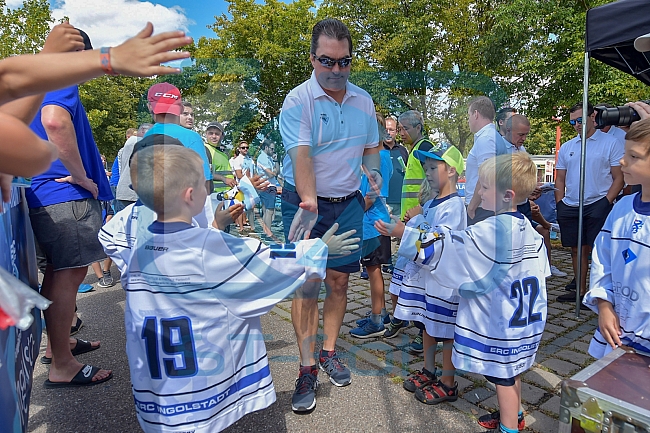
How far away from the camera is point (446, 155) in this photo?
252 cm

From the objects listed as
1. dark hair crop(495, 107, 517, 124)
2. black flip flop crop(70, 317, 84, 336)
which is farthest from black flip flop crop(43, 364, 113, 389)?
dark hair crop(495, 107, 517, 124)

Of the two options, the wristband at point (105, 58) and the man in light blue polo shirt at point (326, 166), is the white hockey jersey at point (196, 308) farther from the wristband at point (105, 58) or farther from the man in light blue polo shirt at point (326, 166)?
the wristband at point (105, 58)

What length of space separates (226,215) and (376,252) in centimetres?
204

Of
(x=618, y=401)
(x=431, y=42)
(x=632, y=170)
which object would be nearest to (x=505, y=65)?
(x=431, y=42)

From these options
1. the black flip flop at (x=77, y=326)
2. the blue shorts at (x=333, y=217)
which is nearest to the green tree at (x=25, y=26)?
the black flip flop at (x=77, y=326)

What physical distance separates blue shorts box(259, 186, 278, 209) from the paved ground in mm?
169

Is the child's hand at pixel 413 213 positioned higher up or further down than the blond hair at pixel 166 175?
further down

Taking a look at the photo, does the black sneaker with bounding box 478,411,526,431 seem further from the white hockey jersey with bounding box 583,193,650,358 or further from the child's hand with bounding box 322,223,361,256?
the child's hand with bounding box 322,223,361,256

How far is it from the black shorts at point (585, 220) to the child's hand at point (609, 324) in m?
2.80

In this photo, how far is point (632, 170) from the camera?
1.83 meters

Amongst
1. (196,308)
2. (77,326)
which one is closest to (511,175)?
(196,308)

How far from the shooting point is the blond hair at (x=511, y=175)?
7.09ft

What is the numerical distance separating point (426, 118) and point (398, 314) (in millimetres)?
1308

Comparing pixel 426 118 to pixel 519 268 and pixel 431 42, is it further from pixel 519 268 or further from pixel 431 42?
pixel 431 42
